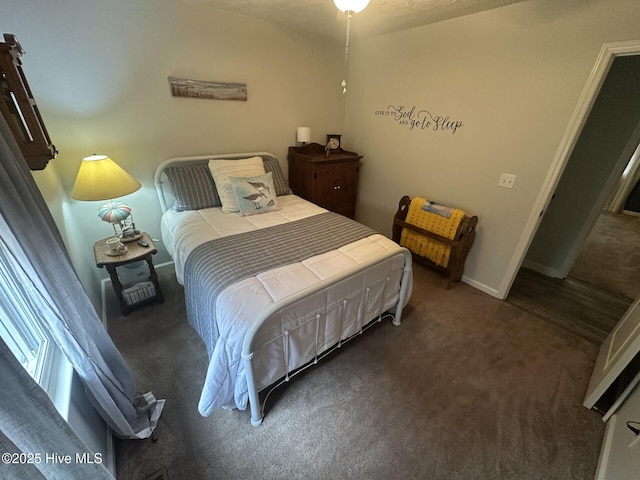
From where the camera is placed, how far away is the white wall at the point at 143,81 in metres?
1.79

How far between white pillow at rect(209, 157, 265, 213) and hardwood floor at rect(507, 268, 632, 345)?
2.74m

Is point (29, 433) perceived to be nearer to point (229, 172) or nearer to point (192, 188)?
point (192, 188)

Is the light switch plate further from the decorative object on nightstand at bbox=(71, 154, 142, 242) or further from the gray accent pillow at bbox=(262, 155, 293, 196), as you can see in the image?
the decorative object on nightstand at bbox=(71, 154, 142, 242)

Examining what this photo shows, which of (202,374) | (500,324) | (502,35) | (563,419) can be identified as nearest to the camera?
(563,419)

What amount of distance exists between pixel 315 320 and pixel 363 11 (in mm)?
2523

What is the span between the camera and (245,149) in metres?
2.83

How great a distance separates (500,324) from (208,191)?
9.17 feet

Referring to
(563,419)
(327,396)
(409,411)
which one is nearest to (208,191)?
(327,396)

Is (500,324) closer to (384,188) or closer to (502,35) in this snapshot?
(384,188)

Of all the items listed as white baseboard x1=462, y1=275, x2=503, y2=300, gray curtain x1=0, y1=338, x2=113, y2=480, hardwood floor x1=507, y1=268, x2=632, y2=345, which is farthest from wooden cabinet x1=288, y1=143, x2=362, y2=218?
gray curtain x1=0, y1=338, x2=113, y2=480

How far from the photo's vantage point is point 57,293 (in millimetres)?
877

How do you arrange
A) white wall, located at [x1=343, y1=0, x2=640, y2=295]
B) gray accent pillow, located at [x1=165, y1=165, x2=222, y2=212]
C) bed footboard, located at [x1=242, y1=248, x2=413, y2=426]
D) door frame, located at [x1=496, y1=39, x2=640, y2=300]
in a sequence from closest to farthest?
bed footboard, located at [x1=242, y1=248, x2=413, y2=426] < door frame, located at [x1=496, y1=39, x2=640, y2=300] < white wall, located at [x1=343, y1=0, x2=640, y2=295] < gray accent pillow, located at [x1=165, y1=165, x2=222, y2=212]

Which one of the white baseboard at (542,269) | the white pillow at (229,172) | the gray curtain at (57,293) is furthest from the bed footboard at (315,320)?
the white baseboard at (542,269)

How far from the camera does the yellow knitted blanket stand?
7.95ft
